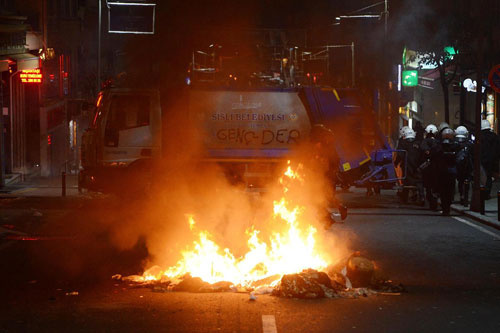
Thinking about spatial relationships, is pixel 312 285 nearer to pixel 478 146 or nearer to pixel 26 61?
pixel 478 146

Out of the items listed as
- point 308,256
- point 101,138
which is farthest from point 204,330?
point 101,138

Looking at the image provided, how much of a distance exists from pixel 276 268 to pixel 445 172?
819cm

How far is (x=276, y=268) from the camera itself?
8820mm

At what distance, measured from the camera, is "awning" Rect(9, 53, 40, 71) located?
2469 cm

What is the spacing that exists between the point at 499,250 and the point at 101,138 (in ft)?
33.5

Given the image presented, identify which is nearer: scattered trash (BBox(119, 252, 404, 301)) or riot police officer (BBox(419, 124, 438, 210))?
scattered trash (BBox(119, 252, 404, 301))

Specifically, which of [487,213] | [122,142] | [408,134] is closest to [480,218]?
[487,213]

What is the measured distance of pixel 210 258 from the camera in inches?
349

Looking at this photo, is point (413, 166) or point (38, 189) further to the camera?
point (38, 189)

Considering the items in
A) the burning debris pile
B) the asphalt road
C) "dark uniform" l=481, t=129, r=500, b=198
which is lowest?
the asphalt road

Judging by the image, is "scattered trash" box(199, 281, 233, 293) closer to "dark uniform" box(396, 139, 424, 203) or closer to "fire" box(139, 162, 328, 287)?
"fire" box(139, 162, 328, 287)

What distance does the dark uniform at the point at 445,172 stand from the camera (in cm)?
1603

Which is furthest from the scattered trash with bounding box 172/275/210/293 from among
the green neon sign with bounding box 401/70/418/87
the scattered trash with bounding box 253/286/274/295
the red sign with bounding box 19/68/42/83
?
the green neon sign with bounding box 401/70/418/87

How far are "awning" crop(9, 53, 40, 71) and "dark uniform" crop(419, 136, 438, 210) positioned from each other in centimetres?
1328
